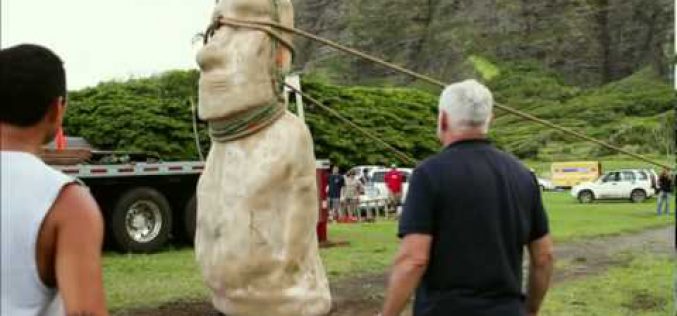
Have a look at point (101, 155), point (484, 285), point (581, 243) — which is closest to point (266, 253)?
point (484, 285)

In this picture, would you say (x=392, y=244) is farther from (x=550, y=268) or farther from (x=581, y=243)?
(x=550, y=268)

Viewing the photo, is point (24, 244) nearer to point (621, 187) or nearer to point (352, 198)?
point (352, 198)

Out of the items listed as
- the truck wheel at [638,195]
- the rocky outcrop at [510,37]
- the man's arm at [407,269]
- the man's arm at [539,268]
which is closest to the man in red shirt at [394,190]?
the truck wheel at [638,195]

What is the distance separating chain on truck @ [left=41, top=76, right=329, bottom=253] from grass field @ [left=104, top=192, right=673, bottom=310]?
33cm

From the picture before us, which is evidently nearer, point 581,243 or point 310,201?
point 310,201

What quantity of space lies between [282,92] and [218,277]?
101 cm

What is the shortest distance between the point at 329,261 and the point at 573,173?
3096 centimetres

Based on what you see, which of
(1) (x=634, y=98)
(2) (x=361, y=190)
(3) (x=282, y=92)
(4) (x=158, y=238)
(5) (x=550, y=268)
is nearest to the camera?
(5) (x=550, y=268)

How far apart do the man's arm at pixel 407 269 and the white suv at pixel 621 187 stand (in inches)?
1076

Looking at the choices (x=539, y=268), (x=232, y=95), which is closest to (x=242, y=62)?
(x=232, y=95)

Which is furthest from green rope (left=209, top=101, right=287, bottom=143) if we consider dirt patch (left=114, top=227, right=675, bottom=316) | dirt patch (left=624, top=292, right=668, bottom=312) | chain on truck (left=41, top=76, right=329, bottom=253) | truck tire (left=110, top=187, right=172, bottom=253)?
truck tire (left=110, top=187, right=172, bottom=253)

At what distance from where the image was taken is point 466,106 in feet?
12.2

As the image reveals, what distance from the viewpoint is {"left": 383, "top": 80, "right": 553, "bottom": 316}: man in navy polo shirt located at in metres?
3.58

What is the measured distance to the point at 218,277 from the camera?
471 cm
